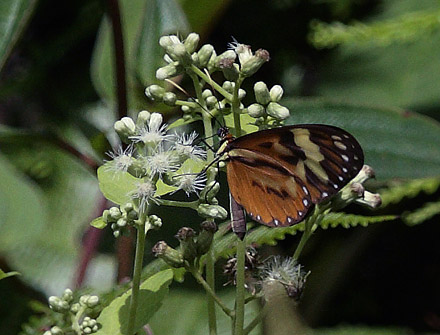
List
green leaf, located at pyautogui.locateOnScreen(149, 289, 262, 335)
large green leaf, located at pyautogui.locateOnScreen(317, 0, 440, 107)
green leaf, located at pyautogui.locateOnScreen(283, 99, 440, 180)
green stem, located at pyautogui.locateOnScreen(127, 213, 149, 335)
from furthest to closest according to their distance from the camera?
large green leaf, located at pyautogui.locateOnScreen(317, 0, 440, 107)
green leaf, located at pyautogui.locateOnScreen(283, 99, 440, 180)
green leaf, located at pyautogui.locateOnScreen(149, 289, 262, 335)
green stem, located at pyautogui.locateOnScreen(127, 213, 149, 335)

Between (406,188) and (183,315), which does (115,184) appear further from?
(406,188)

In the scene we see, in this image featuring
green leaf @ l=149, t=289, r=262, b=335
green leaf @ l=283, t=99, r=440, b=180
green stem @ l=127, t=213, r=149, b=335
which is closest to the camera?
green stem @ l=127, t=213, r=149, b=335

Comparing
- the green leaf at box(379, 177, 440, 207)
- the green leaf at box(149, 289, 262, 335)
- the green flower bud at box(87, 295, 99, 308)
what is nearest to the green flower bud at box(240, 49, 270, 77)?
the green flower bud at box(87, 295, 99, 308)

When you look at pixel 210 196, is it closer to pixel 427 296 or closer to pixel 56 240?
pixel 56 240

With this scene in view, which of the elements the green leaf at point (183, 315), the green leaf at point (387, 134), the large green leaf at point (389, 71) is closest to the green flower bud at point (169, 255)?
the green leaf at point (183, 315)

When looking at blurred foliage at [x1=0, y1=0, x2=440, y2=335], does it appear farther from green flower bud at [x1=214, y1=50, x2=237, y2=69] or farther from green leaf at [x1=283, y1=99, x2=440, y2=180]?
green flower bud at [x1=214, y1=50, x2=237, y2=69]
